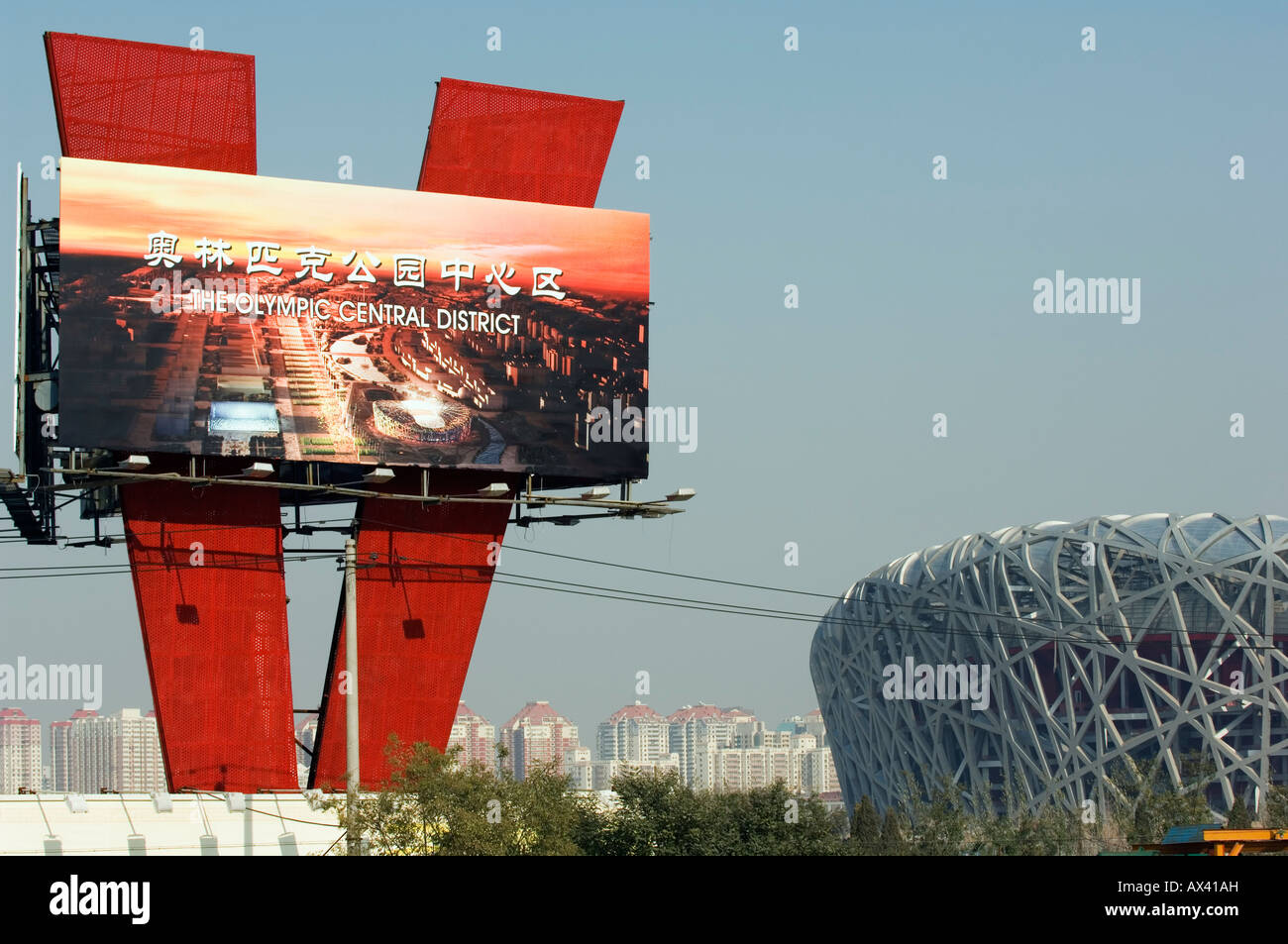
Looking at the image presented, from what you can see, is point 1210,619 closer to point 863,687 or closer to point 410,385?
point 863,687

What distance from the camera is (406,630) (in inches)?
1473

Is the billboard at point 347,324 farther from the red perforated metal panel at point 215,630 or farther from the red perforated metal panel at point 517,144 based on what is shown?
the red perforated metal panel at point 215,630

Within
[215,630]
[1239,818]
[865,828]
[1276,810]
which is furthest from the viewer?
[1239,818]

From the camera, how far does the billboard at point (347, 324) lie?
34156 mm

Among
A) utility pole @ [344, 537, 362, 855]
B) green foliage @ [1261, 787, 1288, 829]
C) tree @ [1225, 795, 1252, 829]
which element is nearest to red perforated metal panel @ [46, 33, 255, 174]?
utility pole @ [344, 537, 362, 855]

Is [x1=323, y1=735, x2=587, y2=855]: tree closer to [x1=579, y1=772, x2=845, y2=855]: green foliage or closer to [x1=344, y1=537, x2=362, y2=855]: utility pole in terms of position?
[x1=344, y1=537, x2=362, y2=855]: utility pole

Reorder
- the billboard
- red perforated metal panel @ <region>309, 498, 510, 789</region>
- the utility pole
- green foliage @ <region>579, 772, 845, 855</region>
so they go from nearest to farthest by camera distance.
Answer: the utility pole < the billboard < red perforated metal panel @ <region>309, 498, 510, 789</region> < green foliage @ <region>579, 772, 845, 855</region>

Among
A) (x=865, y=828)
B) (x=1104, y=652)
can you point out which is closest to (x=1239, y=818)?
(x=865, y=828)

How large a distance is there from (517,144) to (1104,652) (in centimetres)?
6311

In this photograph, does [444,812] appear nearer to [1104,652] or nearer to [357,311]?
[357,311]

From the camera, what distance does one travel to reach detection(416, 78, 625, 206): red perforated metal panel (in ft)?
124

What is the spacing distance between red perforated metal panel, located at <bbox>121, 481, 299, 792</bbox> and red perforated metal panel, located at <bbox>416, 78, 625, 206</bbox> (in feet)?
26.2
